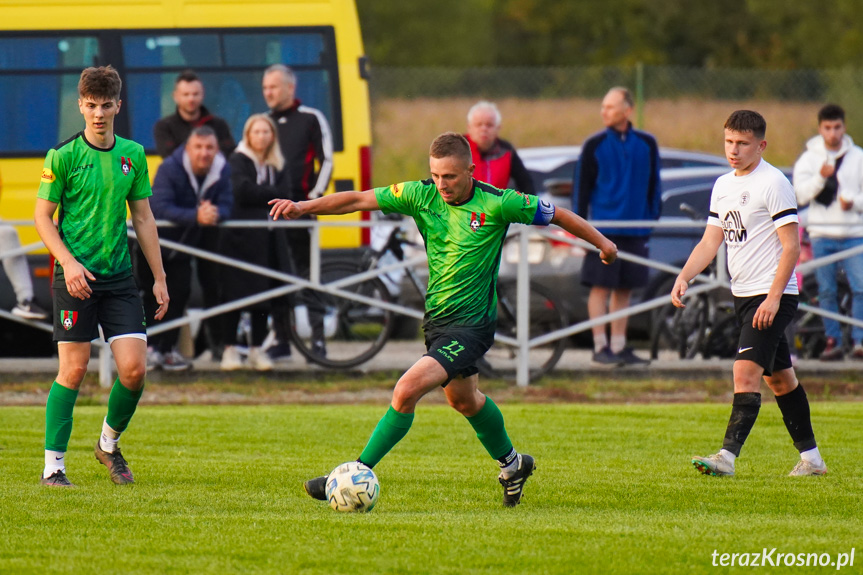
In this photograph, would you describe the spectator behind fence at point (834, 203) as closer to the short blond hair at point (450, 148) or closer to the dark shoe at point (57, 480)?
the short blond hair at point (450, 148)

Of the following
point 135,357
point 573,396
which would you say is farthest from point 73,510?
point 573,396

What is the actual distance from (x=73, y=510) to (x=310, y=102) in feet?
23.4

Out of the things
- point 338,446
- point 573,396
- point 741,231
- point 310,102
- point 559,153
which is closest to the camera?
point 741,231

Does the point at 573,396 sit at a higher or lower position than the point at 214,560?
lower

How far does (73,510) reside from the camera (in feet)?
18.7

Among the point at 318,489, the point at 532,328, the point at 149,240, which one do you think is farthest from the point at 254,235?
the point at 318,489

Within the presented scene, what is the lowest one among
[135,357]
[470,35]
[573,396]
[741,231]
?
[573,396]

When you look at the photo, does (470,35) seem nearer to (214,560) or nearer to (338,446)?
(338,446)

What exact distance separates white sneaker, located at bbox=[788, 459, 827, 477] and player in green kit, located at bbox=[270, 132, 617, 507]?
69.2 inches

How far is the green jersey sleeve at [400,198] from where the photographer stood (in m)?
5.94

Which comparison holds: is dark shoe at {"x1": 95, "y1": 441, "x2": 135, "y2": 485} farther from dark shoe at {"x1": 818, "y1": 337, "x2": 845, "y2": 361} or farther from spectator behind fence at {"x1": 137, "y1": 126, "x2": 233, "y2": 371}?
dark shoe at {"x1": 818, "y1": 337, "x2": 845, "y2": 361}

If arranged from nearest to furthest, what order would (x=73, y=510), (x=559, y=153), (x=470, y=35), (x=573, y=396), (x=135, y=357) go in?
(x=73, y=510) → (x=135, y=357) → (x=573, y=396) → (x=559, y=153) → (x=470, y=35)

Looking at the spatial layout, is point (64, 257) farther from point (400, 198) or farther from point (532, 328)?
point (532, 328)

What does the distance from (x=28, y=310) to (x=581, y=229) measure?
6.23 meters
